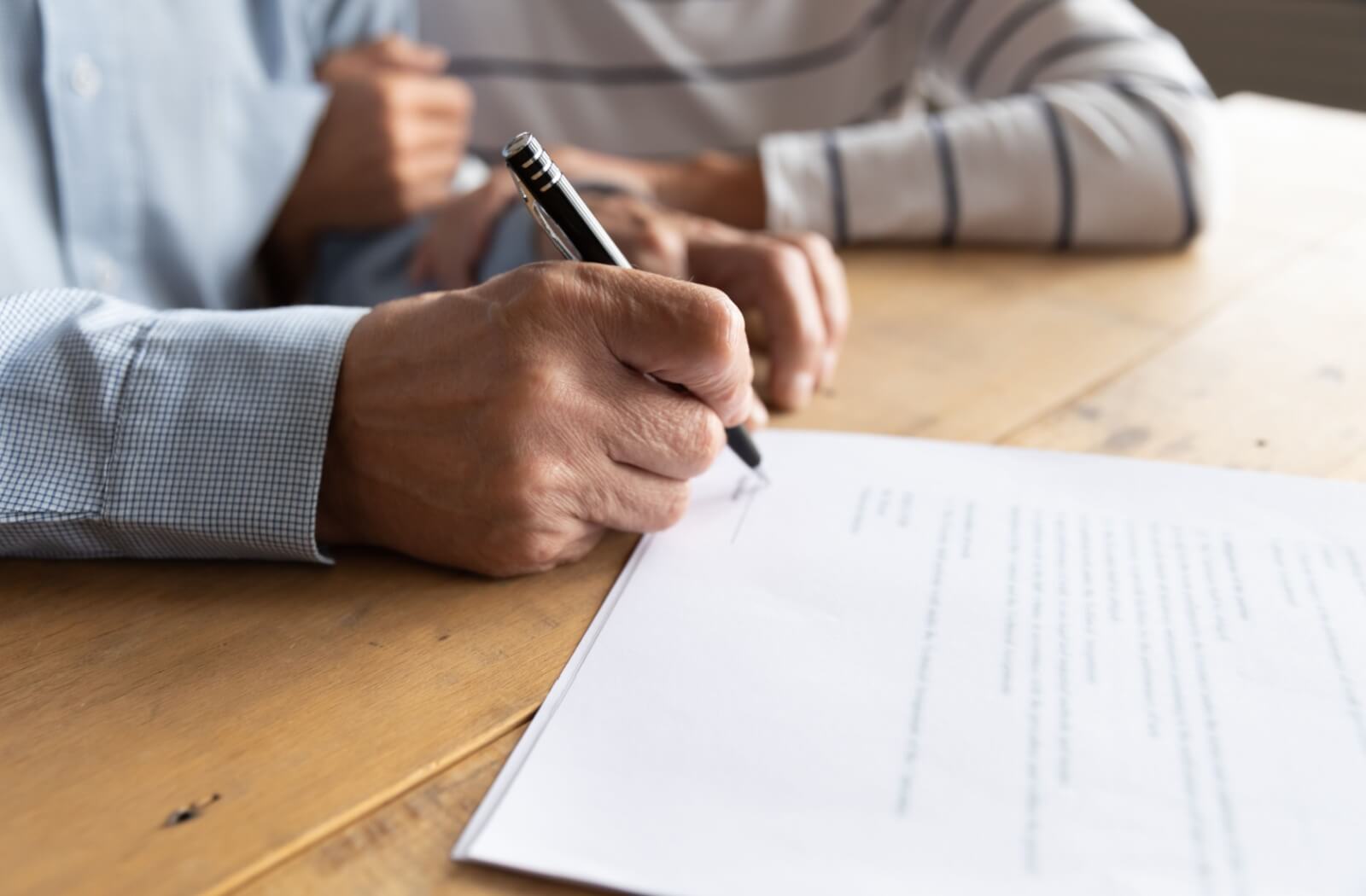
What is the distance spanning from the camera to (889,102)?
1.43 m

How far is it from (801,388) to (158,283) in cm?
59

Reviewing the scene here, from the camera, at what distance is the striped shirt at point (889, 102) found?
3.09 feet

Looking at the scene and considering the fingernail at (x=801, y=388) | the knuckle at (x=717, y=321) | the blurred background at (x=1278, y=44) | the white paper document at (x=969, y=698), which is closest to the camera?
the white paper document at (x=969, y=698)

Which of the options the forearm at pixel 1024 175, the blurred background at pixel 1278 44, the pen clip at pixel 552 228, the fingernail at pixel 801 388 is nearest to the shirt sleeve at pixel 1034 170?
the forearm at pixel 1024 175

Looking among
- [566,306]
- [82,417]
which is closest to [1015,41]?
[566,306]

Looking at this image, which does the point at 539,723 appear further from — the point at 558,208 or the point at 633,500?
the point at 558,208

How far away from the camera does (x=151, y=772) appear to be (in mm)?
415

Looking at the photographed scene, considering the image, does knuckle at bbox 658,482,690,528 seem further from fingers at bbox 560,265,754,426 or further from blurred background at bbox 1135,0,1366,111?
blurred background at bbox 1135,0,1366,111

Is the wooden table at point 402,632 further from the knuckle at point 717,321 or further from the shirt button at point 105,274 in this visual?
the shirt button at point 105,274

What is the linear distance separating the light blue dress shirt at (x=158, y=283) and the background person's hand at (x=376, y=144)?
0.04 meters

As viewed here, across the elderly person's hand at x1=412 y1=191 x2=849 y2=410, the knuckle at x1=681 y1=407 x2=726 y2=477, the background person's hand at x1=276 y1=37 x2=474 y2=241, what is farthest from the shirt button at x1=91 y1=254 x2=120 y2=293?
the knuckle at x1=681 y1=407 x2=726 y2=477

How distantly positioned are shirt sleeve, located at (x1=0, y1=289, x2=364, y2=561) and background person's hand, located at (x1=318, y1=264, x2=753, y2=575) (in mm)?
25

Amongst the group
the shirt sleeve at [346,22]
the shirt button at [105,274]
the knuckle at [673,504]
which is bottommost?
the knuckle at [673,504]

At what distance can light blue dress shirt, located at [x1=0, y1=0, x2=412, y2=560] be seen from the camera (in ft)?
1.76
